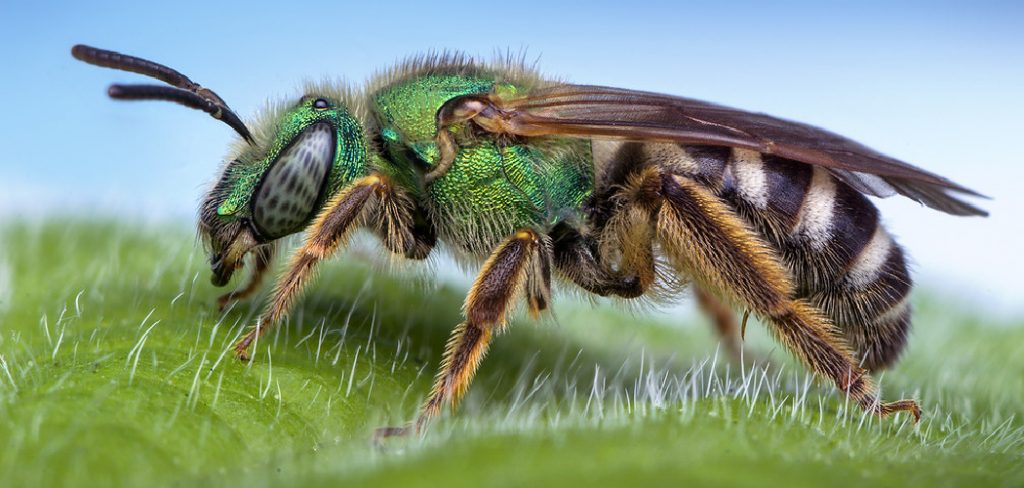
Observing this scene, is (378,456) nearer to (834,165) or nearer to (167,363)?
(167,363)

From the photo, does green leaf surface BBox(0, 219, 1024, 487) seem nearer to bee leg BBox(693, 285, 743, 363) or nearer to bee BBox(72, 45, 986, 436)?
bee BBox(72, 45, 986, 436)

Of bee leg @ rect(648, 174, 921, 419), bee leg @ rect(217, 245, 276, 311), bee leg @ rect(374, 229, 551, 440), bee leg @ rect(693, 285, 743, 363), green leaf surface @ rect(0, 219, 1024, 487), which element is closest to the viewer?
green leaf surface @ rect(0, 219, 1024, 487)

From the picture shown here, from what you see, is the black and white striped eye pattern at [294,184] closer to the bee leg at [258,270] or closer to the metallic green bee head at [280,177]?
the metallic green bee head at [280,177]

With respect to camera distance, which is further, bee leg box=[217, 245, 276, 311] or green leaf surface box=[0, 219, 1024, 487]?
bee leg box=[217, 245, 276, 311]

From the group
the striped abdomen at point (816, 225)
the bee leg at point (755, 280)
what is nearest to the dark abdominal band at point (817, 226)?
the striped abdomen at point (816, 225)

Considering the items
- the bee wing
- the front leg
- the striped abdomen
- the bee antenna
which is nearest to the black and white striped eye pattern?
the front leg

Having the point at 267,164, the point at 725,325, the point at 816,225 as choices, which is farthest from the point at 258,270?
the point at 725,325

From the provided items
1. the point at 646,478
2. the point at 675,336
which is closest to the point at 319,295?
the point at 646,478
